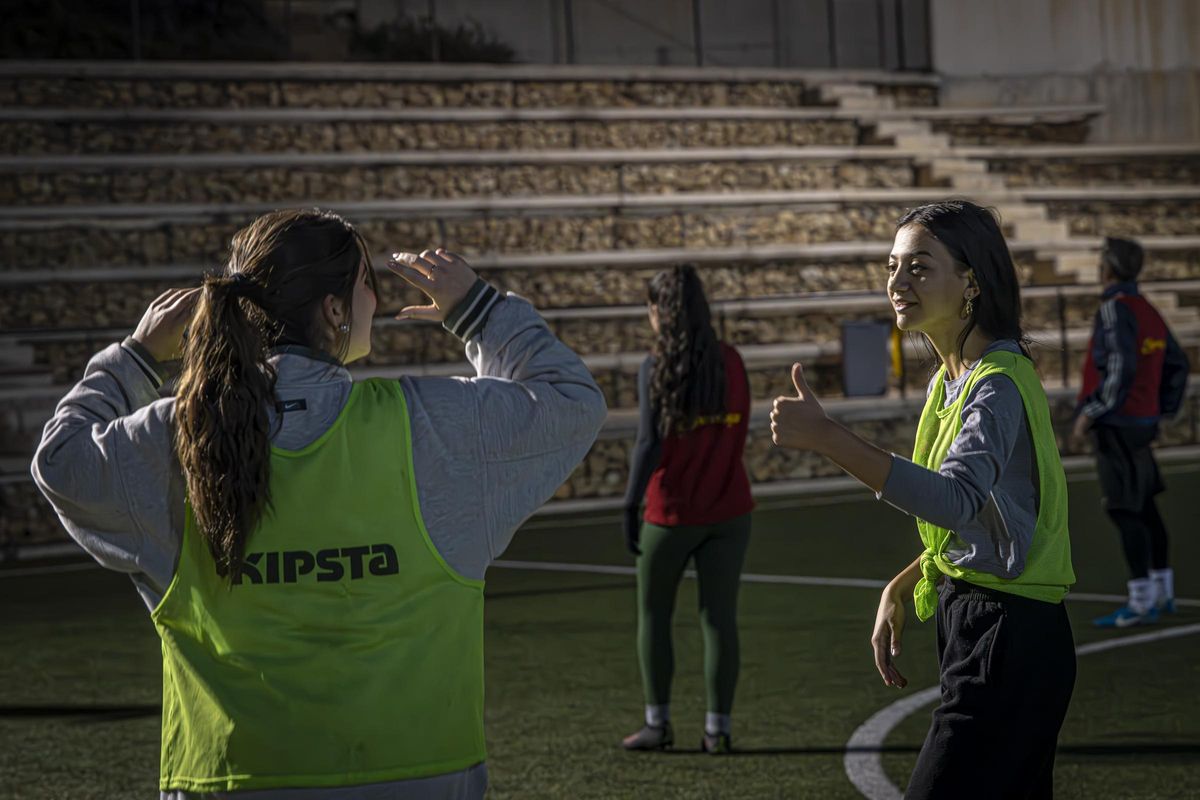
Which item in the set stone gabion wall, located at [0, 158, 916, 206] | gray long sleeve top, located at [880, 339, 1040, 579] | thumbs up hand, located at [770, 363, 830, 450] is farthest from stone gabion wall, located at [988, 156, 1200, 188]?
thumbs up hand, located at [770, 363, 830, 450]

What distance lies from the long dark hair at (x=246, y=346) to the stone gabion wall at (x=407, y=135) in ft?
50.0

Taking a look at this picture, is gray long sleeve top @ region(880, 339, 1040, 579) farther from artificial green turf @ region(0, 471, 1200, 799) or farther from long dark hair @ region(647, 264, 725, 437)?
long dark hair @ region(647, 264, 725, 437)

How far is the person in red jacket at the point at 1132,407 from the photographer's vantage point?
7.85 metres

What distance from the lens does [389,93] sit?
1861 centimetres

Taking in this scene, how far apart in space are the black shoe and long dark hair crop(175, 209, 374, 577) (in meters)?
3.82

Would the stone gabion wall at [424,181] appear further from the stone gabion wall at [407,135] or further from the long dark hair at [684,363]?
the long dark hair at [684,363]

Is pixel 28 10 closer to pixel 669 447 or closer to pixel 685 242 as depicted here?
pixel 685 242

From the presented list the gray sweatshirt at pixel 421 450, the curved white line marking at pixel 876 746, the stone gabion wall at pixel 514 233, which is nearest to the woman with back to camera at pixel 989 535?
the gray sweatshirt at pixel 421 450

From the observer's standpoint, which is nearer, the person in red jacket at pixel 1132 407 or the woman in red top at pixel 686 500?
the woman in red top at pixel 686 500

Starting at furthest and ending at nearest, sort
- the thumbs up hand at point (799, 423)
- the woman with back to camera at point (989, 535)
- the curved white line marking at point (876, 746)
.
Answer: the curved white line marking at point (876, 746) < the woman with back to camera at point (989, 535) < the thumbs up hand at point (799, 423)

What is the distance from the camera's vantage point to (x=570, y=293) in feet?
55.3

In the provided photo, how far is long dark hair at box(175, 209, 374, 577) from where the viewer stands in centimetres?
228

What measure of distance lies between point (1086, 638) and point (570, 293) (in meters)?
9.80

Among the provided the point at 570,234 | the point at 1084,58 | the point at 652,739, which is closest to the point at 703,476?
the point at 652,739
